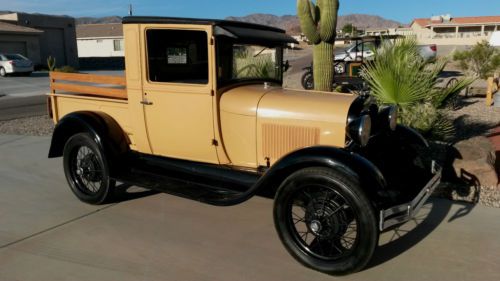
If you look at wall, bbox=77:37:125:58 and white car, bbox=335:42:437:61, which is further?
wall, bbox=77:37:125:58

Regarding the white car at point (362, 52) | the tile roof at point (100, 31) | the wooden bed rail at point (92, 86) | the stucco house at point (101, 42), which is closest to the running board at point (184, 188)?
the wooden bed rail at point (92, 86)

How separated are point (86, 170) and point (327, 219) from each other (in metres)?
2.69

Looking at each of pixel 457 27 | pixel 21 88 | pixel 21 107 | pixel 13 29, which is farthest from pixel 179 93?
pixel 457 27

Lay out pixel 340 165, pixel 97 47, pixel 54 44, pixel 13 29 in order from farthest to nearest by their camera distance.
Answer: pixel 97 47 → pixel 54 44 → pixel 13 29 → pixel 340 165

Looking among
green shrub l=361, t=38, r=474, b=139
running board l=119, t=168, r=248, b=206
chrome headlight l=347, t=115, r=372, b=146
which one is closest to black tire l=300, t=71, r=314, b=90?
green shrub l=361, t=38, r=474, b=139

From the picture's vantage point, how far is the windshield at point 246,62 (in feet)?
12.5

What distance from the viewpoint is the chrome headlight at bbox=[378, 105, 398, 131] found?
378cm

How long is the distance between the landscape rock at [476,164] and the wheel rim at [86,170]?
12.6 ft

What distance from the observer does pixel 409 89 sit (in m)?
5.79

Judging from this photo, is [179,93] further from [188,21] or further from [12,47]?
[12,47]

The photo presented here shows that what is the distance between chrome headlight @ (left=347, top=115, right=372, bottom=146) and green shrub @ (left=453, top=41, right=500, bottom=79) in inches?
528

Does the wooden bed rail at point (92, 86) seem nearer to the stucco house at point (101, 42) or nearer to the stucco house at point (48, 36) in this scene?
the stucco house at point (48, 36)

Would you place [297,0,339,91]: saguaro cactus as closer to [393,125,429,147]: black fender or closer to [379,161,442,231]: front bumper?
[393,125,429,147]: black fender

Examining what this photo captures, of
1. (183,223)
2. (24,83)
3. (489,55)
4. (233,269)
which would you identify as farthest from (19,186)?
(24,83)
